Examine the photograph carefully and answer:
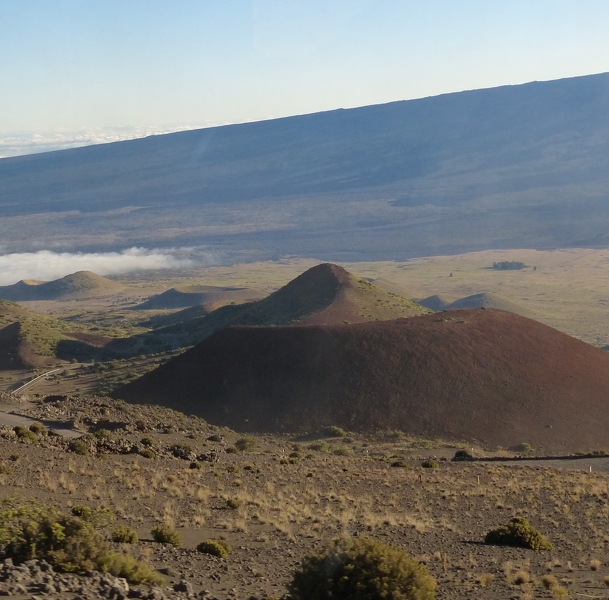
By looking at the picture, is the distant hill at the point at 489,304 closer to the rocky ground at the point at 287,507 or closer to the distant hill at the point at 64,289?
the distant hill at the point at 64,289

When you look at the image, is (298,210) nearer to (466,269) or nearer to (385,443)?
(466,269)

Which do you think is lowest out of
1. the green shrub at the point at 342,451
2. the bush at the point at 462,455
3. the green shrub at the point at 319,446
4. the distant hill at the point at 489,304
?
the distant hill at the point at 489,304

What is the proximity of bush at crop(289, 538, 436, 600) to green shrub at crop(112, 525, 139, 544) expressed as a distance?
11.4 feet

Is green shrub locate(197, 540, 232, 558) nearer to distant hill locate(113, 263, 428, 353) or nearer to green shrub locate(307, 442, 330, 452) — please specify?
green shrub locate(307, 442, 330, 452)

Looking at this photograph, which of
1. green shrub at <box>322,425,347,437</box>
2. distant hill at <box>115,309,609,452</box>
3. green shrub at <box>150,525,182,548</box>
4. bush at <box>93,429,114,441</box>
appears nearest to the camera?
green shrub at <box>150,525,182,548</box>

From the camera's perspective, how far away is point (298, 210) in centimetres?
19700

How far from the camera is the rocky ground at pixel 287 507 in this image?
1196 centimetres

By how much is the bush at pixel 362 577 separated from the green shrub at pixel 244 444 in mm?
18412

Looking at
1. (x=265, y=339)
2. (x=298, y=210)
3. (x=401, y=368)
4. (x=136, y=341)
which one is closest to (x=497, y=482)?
(x=401, y=368)

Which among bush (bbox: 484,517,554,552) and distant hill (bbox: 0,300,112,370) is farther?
distant hill (bbox: 0,300,112,370)

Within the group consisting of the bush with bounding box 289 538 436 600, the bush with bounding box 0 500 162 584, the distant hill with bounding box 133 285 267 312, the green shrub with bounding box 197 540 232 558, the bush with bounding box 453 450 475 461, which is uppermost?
the bush with bounding box 0 500 162 584

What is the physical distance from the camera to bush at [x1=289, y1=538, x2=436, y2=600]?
9547mm

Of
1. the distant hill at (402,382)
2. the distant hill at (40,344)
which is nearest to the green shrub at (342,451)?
the distant hill at (402,382)

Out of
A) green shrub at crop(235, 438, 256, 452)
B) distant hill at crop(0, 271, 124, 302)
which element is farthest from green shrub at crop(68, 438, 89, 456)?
distant hill at crop(0, 271, 124, 302)
